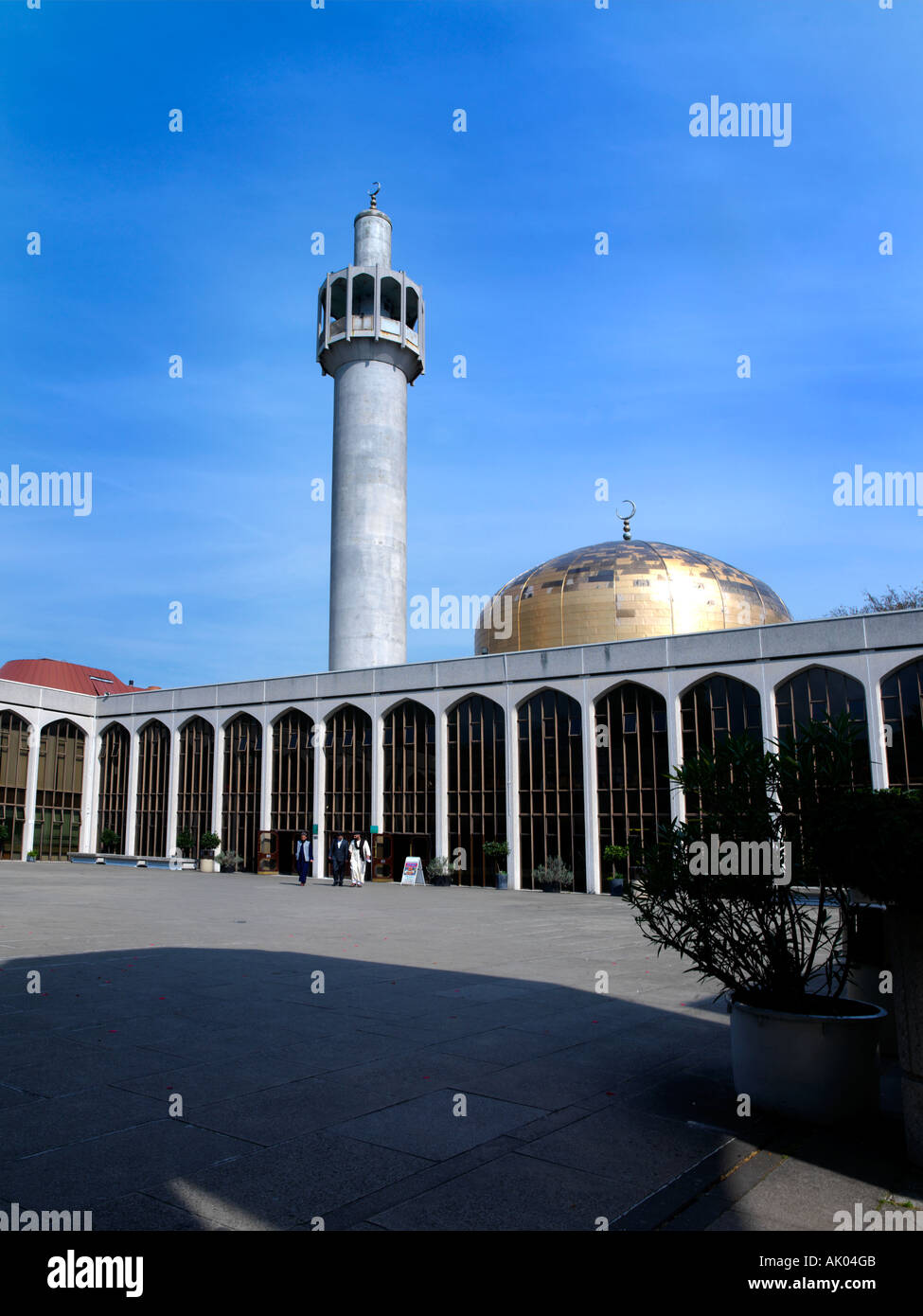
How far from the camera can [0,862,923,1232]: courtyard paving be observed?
4211 mm

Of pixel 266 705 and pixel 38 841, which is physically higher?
pixel 266 705

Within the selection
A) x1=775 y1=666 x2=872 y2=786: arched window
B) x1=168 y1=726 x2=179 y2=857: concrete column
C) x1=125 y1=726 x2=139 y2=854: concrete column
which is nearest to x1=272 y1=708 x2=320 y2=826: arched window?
x1=168 y1=726 x2=179 y2=857: concrete column

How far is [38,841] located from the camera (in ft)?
152

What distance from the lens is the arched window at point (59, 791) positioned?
153ft

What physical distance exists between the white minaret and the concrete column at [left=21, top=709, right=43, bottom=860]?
56.9 ft

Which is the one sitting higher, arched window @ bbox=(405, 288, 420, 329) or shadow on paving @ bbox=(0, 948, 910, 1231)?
arched window @ bbox=(405, 288, 420, 329)

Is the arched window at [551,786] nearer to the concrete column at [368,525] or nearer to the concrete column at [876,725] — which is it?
the concrete column at [368,525]

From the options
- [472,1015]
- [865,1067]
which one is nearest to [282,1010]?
[472,1015]

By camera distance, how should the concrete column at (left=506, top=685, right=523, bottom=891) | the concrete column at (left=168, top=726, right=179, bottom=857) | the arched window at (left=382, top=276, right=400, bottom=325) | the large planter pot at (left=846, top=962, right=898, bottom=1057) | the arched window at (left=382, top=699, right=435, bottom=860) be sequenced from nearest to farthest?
the large planter pot at (left=846, top=962, right=898, bottom=1057), the concrete column at (left=506, top=685, right=523, bottom=891), the arched window at (left=382, top=699, right=435, bottom=860), the arched window at (left=382, top=276, right=400, bottom=325), the concrete column at (left=168, top=726, right=179, bottom=857)

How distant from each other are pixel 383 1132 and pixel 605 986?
5.62m

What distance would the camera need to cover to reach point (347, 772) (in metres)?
39.6

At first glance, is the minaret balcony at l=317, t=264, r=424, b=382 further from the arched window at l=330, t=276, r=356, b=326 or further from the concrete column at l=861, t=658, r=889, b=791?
the concrete column at l=861, t=658, r=889, b=791

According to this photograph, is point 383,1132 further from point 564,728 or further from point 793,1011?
point 564,728

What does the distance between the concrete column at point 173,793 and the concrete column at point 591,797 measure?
902 inches
